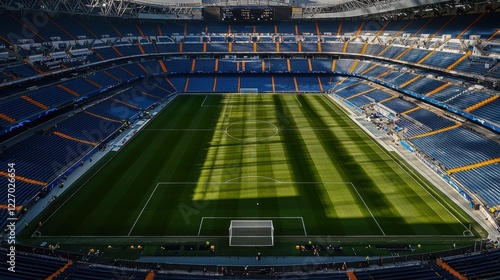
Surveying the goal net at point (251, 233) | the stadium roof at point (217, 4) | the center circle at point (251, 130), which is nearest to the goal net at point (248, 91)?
the center circle at point (251, 130)

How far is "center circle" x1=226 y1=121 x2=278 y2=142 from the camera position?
4356 centimetres

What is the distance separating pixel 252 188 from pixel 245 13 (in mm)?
60900

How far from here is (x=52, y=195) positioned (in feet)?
97.5

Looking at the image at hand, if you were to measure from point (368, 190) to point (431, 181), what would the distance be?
6.12 metres

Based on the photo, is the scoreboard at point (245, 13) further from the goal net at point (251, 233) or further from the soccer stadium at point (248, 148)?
the goal net at point (251, 233)

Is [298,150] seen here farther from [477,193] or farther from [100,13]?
[100,13]

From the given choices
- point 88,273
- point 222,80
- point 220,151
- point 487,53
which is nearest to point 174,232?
point 88,273

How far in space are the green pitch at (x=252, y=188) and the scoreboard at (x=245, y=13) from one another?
43.2 meters

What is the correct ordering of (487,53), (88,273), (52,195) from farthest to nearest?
(487,53) < (52,195) < (88,273)

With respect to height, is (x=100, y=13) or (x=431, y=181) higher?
(x=100, y=13)

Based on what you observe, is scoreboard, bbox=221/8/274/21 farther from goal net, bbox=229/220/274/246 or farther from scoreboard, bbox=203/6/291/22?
goal net, bbox=229/220/274/246

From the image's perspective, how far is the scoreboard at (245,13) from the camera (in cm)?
8119

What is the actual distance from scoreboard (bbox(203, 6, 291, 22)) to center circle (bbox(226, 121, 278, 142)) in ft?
134

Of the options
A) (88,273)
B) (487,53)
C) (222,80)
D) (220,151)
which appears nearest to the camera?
(88,273)
